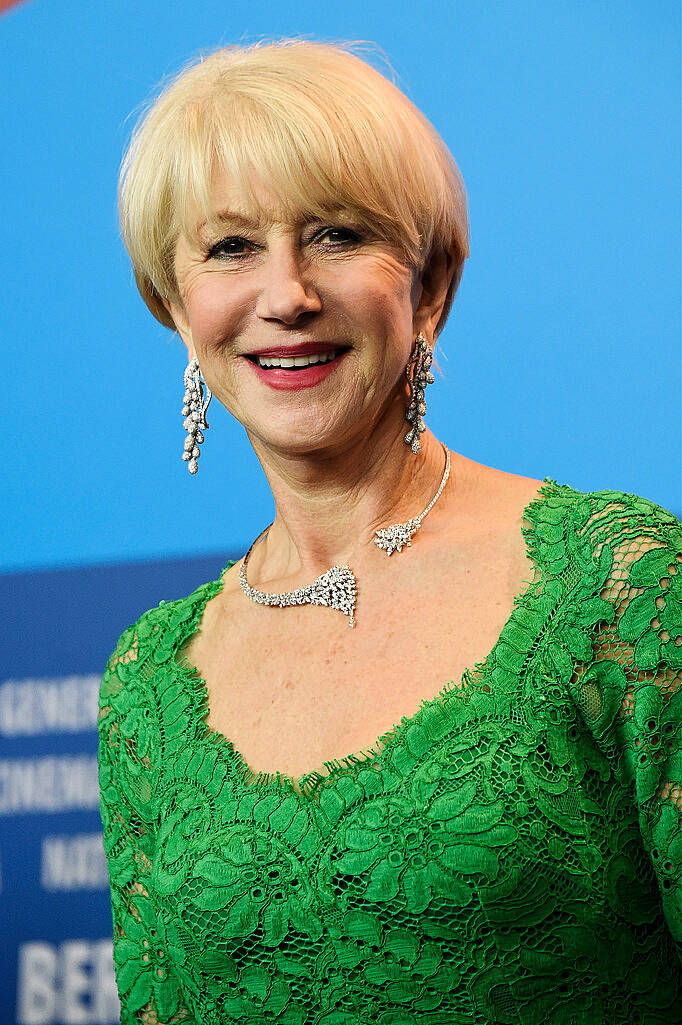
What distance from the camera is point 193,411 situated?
158 centimetres

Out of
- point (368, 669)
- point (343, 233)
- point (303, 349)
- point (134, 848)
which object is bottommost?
point (134, 848)

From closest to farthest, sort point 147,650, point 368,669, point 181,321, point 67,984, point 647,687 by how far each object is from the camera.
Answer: point 647,687 → point 368,669 → point 181,321 → point 147,650 → point 67,984

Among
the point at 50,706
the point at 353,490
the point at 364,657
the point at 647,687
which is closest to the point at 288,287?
the point at 353,490

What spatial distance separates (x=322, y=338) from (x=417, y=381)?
0.17m

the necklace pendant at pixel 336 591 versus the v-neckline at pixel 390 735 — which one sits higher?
the necklace pendant at pixel 336 591

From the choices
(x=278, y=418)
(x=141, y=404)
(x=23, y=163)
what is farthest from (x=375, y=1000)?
(x=23, y=163)

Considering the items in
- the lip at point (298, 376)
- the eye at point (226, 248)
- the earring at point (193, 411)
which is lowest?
the lip at point (298, 376)

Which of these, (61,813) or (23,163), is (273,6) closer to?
(23,163)

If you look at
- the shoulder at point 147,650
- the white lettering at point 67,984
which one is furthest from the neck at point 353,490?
the white lettering at point 67,984

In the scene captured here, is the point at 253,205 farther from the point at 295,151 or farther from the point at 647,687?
the point at 647,687

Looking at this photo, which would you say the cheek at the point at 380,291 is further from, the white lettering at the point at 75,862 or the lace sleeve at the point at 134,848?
the white lettering at the point at 75,862

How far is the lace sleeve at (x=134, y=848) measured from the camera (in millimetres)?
1566

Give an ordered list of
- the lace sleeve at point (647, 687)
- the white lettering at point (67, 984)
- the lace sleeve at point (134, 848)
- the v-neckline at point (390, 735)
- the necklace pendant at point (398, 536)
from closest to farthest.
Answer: the lace sleeve at point (647, 687) → the v-neckline at point (390, 735) → the necklace pendant at point (398, 536) → the lace sleeve at point (134, 848) → the white lettering at point (67, 984)

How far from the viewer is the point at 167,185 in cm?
141
